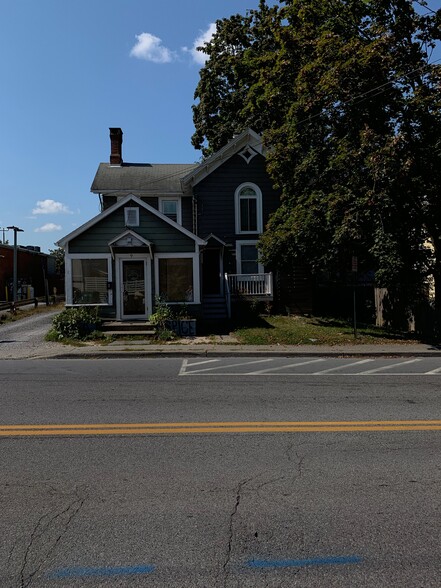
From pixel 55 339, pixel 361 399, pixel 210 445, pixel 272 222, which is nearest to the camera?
pixel 210 445

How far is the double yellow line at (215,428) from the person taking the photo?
5543 millimetres

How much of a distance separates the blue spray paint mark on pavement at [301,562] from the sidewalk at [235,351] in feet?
31.7

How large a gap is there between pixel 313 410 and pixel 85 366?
6094 mm

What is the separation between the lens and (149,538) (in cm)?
321

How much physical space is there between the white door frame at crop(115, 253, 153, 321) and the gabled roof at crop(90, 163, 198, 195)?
678 cm

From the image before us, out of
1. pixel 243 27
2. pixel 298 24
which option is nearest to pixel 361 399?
pixel 298 24

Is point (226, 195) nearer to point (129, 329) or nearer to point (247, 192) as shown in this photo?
point (247, 192)

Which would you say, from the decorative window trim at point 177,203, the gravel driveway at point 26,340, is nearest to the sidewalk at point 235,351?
the gravel driveway at point 26,340

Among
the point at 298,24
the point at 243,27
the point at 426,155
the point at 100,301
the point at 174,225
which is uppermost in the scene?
the point at 243,27

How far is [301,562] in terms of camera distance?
2939 millimetres

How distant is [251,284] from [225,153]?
20.8 feet

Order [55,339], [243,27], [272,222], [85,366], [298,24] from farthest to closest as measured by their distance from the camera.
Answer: [243,27] → [272,222] → [298,24] → [55,339] → [85,366]

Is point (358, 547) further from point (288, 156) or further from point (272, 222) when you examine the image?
point (272, 222)

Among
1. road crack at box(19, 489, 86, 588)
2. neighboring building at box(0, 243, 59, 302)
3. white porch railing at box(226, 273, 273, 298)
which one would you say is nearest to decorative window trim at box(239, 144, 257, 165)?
white porch railing at box(226, 273, 273, 298)
